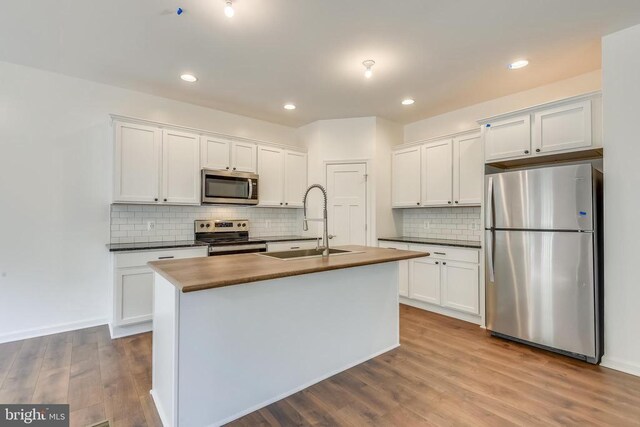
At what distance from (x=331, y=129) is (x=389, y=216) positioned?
63.3 inches

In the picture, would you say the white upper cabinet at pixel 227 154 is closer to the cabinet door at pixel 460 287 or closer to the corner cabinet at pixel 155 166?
the corner cabinet at pixel 155 166

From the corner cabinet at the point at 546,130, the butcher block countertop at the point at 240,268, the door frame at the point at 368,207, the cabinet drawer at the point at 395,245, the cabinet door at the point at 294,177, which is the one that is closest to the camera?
the butcher block countertop at the point at 240,268

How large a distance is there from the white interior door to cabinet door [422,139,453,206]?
0.86m

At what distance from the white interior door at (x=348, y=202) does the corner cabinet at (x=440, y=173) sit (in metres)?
0.54

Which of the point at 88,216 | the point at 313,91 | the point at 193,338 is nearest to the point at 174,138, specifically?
the point at 88,216

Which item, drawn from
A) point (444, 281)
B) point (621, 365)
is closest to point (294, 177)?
point (444, 281)

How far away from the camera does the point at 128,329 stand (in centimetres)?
322

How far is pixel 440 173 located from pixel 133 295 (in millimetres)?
3905

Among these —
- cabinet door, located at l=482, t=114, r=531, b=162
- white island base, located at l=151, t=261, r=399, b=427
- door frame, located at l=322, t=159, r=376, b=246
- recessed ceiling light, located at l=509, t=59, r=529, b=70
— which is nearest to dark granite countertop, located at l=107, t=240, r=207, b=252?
white island base, located at l=151, t=261, r=399, b=427

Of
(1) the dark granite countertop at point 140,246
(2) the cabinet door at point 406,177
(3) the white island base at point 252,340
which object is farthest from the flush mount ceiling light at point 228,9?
(2) the cabinet door at point 406,177

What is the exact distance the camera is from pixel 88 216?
11.3ft

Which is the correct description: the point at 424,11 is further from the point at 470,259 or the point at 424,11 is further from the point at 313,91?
the point at 470,259

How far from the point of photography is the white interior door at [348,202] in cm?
466

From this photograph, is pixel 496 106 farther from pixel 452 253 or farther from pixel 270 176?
pixel 270 176
